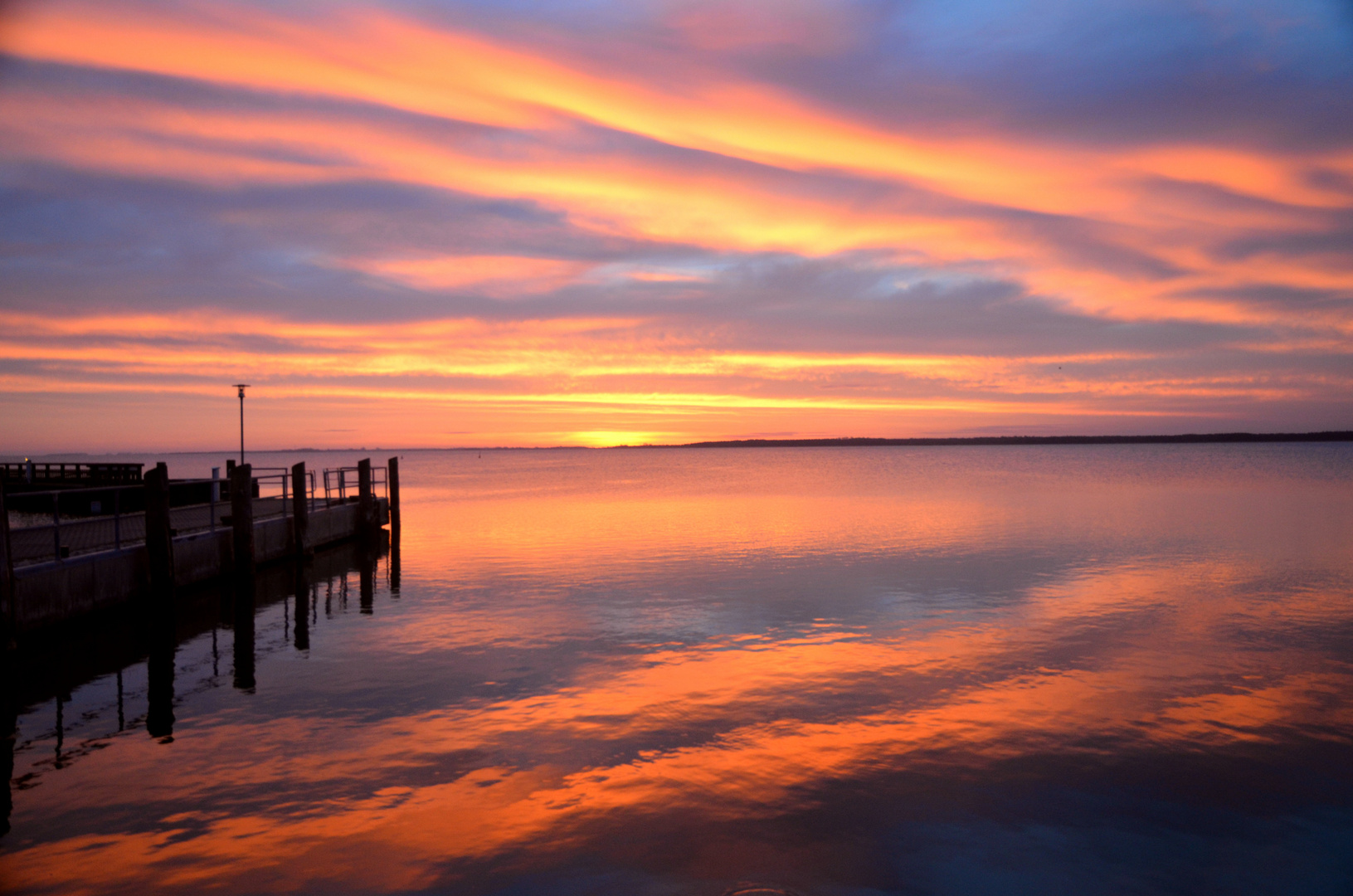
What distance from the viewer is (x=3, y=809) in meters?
8.95

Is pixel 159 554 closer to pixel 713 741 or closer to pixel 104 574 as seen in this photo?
pixel 104 574

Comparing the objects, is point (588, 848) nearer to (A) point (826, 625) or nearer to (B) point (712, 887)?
(B) point (712, 887)

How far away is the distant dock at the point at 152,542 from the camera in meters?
15.9

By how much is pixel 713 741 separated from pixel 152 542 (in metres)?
15.1

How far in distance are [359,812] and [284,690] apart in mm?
5890

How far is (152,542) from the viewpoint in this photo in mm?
19312

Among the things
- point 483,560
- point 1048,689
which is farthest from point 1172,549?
point 483,560

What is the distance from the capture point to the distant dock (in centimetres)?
1593

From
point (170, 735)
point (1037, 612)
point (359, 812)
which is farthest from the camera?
point (1037, 612)

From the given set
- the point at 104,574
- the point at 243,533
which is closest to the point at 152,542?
the point at 104,574

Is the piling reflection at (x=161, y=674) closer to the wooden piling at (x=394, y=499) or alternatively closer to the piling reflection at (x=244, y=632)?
A: the piling reflection at (x=244, y=632)

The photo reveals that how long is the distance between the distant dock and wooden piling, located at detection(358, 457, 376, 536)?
0.16ft

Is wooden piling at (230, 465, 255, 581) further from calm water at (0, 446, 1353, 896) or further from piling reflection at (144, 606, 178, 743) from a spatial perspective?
piling reflection at (144, 606, 178, 743)

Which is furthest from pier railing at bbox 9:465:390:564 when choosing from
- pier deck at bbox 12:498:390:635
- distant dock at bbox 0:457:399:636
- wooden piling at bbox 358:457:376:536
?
wooden piling at bbox 358:457:376:536
